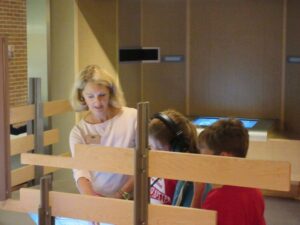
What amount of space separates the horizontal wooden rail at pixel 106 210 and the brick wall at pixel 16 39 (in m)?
5.72

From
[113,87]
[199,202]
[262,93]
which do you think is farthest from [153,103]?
[199,202]

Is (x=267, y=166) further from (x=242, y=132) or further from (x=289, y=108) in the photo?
(x=289, y=108)

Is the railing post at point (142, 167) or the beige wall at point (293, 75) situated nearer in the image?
the railing post at point (142, 167)

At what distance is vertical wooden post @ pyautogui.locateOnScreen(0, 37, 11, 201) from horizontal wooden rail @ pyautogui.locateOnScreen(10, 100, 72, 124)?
2.91ft

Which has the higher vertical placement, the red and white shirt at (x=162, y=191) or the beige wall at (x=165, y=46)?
the beige wall at (x=165, y=46)

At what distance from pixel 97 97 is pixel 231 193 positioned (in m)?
1.01

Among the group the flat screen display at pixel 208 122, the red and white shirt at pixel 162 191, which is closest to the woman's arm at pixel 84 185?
the red and white shirt at pixel 162 191

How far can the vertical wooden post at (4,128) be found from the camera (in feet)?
6.68

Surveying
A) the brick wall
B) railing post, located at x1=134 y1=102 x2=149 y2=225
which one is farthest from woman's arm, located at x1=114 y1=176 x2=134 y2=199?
the brick wall

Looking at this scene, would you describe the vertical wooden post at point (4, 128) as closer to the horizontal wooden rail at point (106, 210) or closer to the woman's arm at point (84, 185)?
the horizontal wooden rail at point (106, 210)

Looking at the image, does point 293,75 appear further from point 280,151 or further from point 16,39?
point 16,39

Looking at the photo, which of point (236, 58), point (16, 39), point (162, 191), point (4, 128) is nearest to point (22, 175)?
point (4, 128)

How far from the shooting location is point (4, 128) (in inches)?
80.2

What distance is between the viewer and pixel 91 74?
8.38 ft
